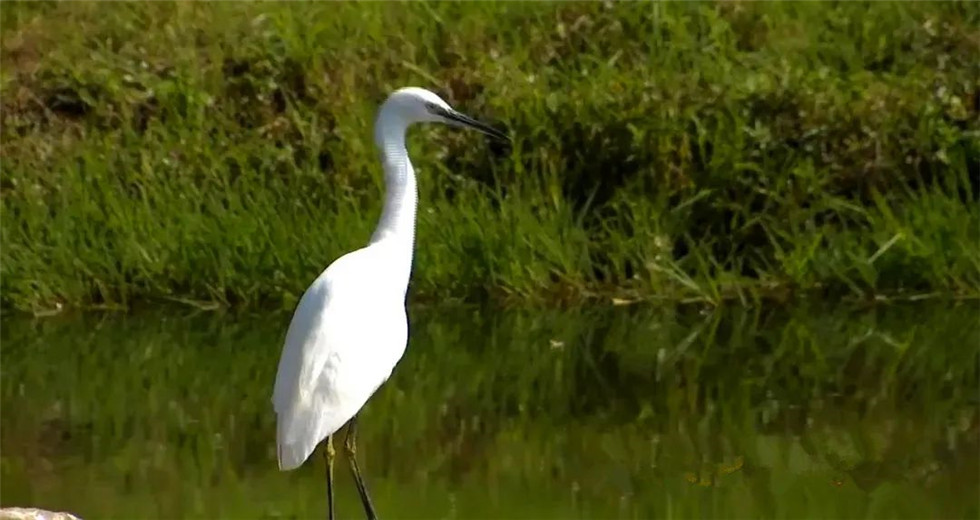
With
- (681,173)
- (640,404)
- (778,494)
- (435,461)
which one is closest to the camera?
(778,494)

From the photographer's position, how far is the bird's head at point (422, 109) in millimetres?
4953

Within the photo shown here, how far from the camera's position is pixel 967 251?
7.80 m

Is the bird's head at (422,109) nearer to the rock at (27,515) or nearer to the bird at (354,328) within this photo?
the bird at (354,328)

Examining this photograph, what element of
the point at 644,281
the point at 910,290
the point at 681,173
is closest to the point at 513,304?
the point at 644,281

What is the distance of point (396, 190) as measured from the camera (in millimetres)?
4996

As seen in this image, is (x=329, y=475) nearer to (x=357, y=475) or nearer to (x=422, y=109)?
(x=357, y=475)

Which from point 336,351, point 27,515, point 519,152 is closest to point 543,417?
point 336,351

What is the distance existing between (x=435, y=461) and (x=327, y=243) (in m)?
→ 2.24

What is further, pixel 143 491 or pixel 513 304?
pixel 513 304

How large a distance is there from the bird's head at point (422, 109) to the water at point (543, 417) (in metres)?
1.11

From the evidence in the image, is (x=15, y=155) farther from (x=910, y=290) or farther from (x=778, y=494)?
(x=778, y=494)

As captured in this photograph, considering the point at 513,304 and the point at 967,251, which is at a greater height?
the point at 967,251

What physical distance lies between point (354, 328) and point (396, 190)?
0.46 metres

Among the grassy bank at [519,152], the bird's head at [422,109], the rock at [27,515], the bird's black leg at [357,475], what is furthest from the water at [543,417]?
the rock at [27,515]
